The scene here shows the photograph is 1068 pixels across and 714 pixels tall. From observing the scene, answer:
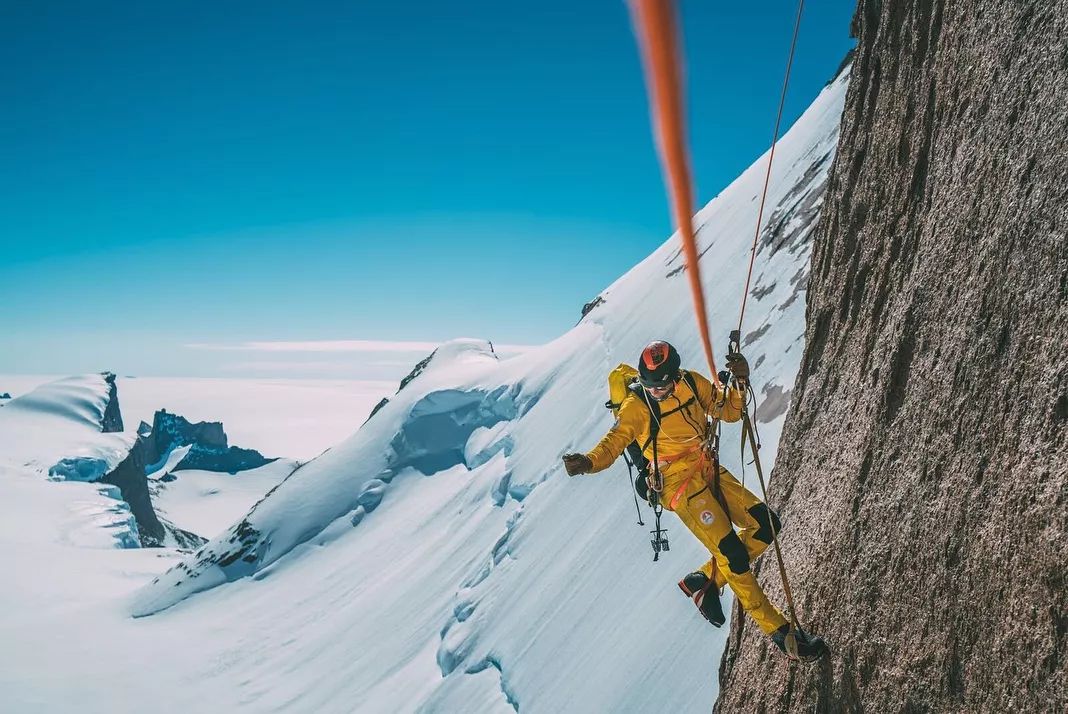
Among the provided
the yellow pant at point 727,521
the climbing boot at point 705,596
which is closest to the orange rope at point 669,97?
the yellow pant at point 727,521

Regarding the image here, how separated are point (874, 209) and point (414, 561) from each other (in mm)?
58587

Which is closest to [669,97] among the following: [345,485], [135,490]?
[345,485]

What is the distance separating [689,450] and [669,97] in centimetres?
396

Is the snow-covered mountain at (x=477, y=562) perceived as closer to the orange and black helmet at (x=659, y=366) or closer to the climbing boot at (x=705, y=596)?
the climbing boot at (x=705, y=596)

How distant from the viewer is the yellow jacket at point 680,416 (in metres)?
6.53

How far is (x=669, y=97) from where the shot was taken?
3.60m

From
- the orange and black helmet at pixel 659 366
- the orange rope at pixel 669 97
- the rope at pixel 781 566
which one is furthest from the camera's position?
the orange and black helmet at pixel 659 366

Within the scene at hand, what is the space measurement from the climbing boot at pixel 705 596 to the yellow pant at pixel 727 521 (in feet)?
0.75

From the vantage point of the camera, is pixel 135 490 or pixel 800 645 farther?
pixel 135 490

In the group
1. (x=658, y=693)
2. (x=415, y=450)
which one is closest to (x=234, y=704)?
(x=415, y=450)

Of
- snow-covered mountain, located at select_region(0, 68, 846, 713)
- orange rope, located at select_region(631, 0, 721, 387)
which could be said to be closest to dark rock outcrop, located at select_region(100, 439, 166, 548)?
snow-covered mountain, located at select_region(0, 68, 846, 713)

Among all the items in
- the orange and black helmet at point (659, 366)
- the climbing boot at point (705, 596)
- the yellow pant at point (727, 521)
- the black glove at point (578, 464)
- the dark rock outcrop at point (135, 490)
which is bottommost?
the climbing boot at point (705, 596)

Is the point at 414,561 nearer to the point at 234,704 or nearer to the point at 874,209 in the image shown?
the point at 234,704

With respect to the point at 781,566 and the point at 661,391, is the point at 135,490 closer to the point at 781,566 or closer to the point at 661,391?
the point at 661,391
